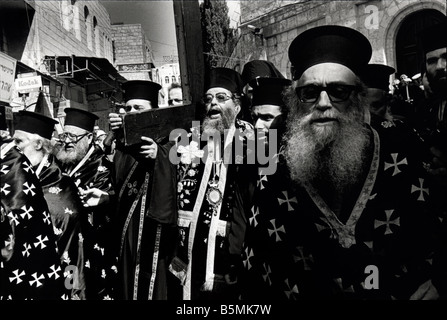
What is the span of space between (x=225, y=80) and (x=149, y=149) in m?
0.67

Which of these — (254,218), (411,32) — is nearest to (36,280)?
(254,218)

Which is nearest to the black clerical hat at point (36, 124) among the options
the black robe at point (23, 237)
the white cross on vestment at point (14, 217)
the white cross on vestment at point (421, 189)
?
the black robe at point (23, 237)

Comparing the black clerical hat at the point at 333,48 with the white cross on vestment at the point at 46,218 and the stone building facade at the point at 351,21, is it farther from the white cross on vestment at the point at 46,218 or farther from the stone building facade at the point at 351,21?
the stone building facade at the point at 351,21

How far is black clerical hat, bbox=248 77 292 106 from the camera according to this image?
114 inches

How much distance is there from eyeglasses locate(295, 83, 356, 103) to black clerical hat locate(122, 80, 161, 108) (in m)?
1.29

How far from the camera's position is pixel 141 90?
119 inches

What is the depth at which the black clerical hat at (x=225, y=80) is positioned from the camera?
104 inches

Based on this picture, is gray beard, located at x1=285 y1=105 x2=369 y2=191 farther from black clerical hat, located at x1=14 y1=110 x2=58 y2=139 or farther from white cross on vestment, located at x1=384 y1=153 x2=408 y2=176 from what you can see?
black clerical hat, located at x1=14 y1=110 x2=58 y2=139

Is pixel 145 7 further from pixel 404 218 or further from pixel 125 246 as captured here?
pixel 404 218

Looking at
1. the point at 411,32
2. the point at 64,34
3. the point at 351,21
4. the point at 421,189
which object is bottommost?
the point at 421,189

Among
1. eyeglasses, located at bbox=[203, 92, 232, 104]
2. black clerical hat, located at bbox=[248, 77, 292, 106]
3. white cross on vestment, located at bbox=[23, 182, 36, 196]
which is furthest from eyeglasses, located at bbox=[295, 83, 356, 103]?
white cross on vestment, located at bbox=[23, 182, 36, 196]

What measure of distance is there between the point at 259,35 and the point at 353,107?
10.2ft

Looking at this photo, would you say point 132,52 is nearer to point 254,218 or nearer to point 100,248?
point 100,248
